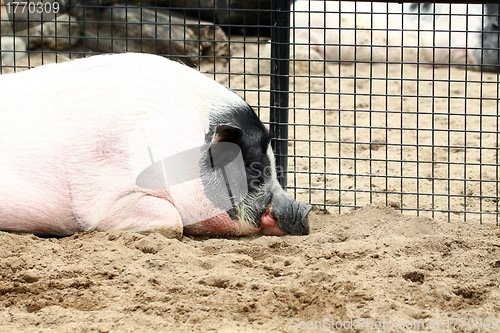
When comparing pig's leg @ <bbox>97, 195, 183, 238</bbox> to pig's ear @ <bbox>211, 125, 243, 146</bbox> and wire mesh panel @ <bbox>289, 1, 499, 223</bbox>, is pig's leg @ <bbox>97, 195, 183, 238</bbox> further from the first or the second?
wire mesh panel @ <bbox>289, 1, 499, 223</bbox>

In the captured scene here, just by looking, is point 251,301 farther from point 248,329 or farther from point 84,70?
point 84,70

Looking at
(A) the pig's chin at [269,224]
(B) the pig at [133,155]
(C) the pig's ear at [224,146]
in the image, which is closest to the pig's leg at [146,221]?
(B) the pig at [133,155]

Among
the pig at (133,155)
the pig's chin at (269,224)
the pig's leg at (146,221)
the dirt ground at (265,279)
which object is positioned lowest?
the pig's chin at (269,224)

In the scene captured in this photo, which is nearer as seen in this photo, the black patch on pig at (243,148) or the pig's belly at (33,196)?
the pig's belly at (33,196)

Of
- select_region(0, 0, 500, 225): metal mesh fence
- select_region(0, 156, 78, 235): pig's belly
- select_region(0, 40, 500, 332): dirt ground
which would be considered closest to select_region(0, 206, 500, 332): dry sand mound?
select_region(0, 40, 500, 332): dirt ground

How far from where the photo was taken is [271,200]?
351 centimetres

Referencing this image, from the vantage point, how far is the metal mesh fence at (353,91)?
12.8 ft

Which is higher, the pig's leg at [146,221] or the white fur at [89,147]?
the white fur at [89,147]

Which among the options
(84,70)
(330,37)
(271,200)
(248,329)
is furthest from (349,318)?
(330,37)

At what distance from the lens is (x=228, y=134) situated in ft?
10.9

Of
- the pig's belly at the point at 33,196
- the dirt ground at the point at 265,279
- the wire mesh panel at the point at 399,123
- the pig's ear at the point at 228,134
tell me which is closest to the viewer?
the dirt ground at the point at 265,279

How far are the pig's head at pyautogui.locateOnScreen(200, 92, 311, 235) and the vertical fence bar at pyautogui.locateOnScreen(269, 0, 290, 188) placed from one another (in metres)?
0.58

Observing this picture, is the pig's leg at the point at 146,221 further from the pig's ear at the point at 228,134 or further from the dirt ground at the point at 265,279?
the pig's ear at the point at 228,134

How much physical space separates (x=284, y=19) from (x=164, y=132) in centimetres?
153
